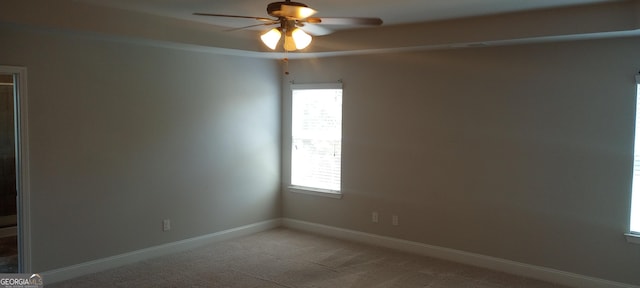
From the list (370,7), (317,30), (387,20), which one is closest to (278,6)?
(370,7)

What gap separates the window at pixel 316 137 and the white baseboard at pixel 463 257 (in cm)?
52

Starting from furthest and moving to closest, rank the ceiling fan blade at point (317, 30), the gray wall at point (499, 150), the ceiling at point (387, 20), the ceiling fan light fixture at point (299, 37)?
the ceiling fan blade at point (317, 30)
the gray wall at point (499, 150)
the ceiling at point (387, 20)
the ceiling fan light fixture at point (299, 37)

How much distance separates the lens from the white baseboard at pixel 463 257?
455 centimetres

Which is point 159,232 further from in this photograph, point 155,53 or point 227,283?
point 155,53

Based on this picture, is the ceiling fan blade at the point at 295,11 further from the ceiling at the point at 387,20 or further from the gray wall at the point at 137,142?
the gray wall at the point at 137,142

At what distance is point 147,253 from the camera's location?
529 cm

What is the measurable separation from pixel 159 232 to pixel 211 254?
2.04 feet

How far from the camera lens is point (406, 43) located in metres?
5.14

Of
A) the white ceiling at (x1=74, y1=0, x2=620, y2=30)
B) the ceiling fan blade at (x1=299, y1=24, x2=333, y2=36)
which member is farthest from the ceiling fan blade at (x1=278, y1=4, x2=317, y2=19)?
the ceiling fan blade at (x1=299, y1=24, x2=333, y2=36)

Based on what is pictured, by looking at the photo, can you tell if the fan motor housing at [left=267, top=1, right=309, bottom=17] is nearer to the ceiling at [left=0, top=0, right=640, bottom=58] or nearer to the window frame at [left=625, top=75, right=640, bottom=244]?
the ceiling at [left=0, top=0, right=640, bottom=58]

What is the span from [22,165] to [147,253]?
1.60m

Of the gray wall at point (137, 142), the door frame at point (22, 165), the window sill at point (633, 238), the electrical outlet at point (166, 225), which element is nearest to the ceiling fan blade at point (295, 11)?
the gray wall at point (137, 142)

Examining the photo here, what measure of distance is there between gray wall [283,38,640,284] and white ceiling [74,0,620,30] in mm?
688

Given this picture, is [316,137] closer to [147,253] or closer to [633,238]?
[147,253]
